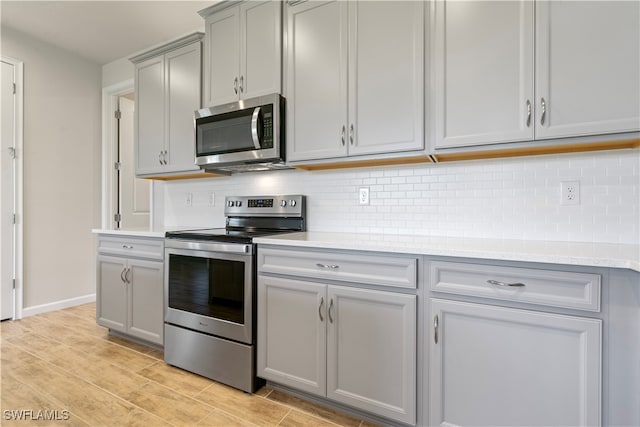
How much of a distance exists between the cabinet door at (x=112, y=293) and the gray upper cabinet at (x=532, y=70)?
2551mm

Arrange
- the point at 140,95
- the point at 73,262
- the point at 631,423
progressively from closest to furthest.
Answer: the point at 631,423 < the point at 140,95 < the point at 73,262

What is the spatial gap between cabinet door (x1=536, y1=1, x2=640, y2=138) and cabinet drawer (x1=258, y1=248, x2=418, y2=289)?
35.3 inches

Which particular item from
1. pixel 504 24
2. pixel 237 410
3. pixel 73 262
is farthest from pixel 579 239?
pixel 73 262

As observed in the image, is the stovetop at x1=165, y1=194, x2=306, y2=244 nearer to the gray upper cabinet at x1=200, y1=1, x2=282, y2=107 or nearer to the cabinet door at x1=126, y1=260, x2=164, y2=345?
the cabinet door at x1=126, y1=260, x2=164, y2=345

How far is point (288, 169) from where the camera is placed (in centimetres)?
244

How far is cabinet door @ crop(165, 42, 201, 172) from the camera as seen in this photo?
254cm

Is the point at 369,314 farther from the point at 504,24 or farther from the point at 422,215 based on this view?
the point at 504,24

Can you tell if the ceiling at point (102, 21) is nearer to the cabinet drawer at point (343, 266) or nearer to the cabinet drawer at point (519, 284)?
the cabinet drawer at point (343, 266)

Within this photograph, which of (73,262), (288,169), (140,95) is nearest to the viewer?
(288,169)

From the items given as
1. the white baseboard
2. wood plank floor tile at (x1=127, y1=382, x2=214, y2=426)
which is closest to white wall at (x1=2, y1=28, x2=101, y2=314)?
the white baseboard

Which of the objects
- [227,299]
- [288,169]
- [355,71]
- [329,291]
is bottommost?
[227,299]

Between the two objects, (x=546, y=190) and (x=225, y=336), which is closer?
(x=546, y=190)

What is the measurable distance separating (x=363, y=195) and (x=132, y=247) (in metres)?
1.83

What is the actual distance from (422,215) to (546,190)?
651mm
